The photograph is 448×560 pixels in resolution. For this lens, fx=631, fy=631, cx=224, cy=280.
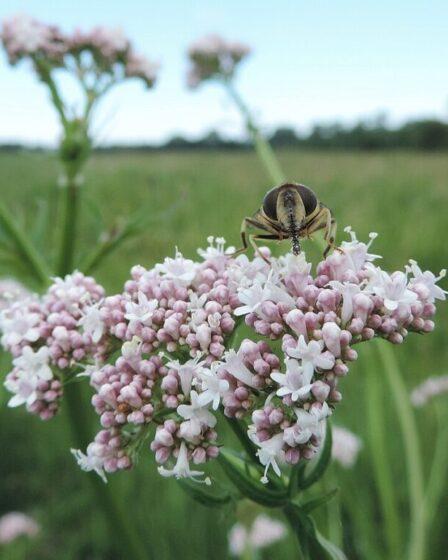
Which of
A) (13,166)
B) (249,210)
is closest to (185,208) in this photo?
(249,210)

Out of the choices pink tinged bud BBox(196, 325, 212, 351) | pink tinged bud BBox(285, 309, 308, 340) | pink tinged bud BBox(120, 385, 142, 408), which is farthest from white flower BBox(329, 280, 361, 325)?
pink tinged bud BBox(120, 385, 142, 408)

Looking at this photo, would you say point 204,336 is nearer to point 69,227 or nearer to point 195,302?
point 195,302

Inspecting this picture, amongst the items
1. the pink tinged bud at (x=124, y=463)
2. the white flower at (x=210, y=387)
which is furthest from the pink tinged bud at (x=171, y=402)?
the pink tinged bud at (x=124, y=463)

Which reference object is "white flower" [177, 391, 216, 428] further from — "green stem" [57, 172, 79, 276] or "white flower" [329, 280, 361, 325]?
"green stem" [57, 172, 79, 276]

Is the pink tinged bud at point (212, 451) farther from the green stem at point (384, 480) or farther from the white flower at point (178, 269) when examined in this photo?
the green stem at point (384, 480)

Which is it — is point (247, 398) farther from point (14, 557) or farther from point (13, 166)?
point (13, 166)

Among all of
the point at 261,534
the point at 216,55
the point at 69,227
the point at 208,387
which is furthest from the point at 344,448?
the point at 216,55
